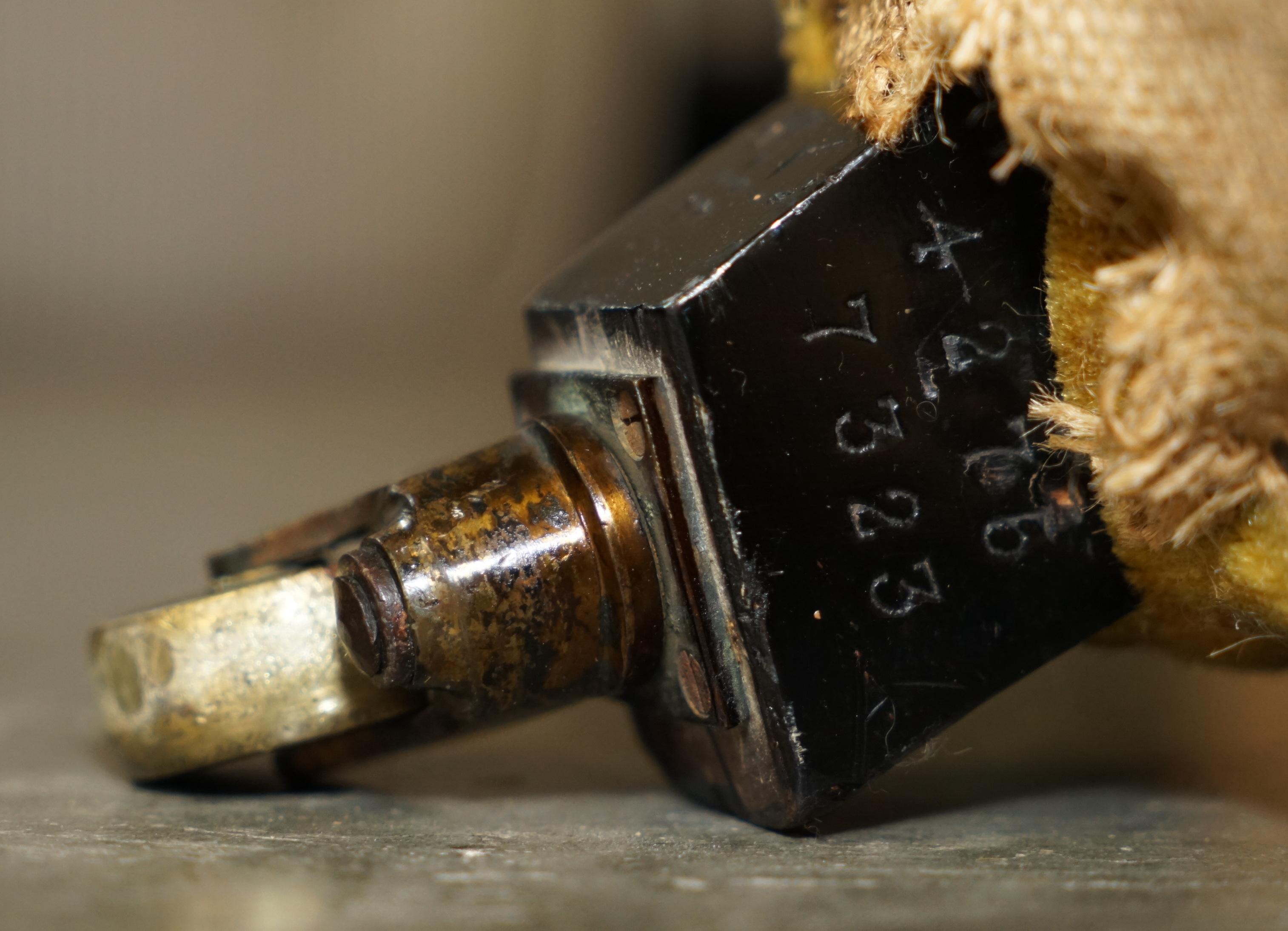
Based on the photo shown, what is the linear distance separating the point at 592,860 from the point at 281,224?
2471 mm

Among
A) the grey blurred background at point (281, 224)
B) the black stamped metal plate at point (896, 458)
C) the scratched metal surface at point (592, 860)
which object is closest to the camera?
the scratched metal surface at point (592, 860)

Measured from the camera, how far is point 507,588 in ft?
1.90

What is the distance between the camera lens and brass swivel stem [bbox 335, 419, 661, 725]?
574 millimetres

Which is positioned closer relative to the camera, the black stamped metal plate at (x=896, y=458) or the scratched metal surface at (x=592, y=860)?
the scratched metal surface at (x=592, y=860)

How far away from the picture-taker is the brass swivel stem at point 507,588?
0.57 metres

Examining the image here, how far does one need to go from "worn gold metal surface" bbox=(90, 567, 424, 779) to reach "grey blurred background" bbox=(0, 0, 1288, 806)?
69 cm

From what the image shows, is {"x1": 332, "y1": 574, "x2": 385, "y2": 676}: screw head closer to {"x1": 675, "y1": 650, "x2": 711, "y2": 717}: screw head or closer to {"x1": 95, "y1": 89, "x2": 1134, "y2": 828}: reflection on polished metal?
{"x1": 95, "y1": 89, "x2": 1134, "y2": 828}: reflection on polished metal

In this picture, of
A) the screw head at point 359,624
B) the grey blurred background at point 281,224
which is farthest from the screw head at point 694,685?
the grey blurred background at point 281,224

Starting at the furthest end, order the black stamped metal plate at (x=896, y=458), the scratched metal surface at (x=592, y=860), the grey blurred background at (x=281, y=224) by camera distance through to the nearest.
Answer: the grey blurred background at (x=281, y=224)
the black stamped metal plate at (x=896, y=458)
the scratched metal surface at (x=592, y=860)

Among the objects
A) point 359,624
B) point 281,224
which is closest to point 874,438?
point 359,624

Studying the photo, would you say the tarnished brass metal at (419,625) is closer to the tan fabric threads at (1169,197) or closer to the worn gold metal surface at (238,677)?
the worn gold metal surface at (238,677)

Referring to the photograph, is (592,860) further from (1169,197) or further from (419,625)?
(1169,197)

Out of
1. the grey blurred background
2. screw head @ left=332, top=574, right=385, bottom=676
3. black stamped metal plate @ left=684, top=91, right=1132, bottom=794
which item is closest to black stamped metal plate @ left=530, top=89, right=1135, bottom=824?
black stamped metal plate @ left=684, top=91, right=1132, bottom=794

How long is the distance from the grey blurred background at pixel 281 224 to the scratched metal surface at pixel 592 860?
735 millimetres
